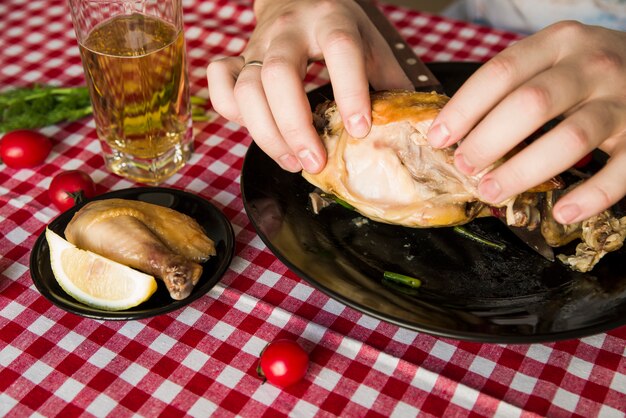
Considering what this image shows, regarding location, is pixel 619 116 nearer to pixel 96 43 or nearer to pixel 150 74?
pixel 150 74

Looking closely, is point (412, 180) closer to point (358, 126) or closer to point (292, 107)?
point (358, 126)

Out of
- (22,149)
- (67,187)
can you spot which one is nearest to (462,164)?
(67,187)

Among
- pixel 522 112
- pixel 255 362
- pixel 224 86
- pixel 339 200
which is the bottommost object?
pixel 255 362

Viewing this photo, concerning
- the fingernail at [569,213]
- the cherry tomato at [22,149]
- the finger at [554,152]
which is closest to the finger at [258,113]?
the finger at [554,152]

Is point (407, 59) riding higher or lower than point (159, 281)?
higher

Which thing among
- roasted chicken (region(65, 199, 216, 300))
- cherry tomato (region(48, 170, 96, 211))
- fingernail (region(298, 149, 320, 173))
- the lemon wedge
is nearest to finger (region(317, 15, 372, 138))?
fingernail (region(298, 149, 320, 173))

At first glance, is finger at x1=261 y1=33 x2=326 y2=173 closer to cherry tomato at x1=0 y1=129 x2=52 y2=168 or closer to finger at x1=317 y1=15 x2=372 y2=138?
finger at x1=317 y1=15 x2=372 y2=138

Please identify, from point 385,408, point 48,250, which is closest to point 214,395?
point 385,408
